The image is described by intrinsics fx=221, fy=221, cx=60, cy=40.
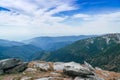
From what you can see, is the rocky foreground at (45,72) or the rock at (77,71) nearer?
the rock at (77,71)

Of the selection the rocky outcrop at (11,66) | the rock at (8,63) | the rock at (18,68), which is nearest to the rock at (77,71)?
the rock at (18,68)

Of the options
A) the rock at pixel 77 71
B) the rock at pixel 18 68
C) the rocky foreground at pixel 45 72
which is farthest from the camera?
the rock at pixel 18 68

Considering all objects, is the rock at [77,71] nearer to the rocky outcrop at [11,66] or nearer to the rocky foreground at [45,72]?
the rocky foreground at [45,72]

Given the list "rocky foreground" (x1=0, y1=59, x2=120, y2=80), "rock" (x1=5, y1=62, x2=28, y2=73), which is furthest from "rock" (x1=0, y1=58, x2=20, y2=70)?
"rock" (x1=5, y1=62, x2=28, y2=73)

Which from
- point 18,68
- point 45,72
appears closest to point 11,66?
point 18,68

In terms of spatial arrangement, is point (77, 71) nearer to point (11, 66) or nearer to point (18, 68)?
point (18, 68)

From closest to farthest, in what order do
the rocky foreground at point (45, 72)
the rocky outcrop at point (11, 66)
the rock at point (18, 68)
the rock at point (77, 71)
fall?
the rock at point (77, 71)
the rocky foreground at point (45, 72)
the rocky outcrop at point (11, 66)
the rock at point (18, 68)

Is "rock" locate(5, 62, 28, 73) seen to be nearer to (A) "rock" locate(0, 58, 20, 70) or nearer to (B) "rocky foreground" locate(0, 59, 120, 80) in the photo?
(B) "rocky foreground" locate(0, 59, 120, 80)

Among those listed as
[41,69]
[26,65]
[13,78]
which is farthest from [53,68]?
[13,78]

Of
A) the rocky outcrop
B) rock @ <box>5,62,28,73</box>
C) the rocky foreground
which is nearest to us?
the rocky foreground
